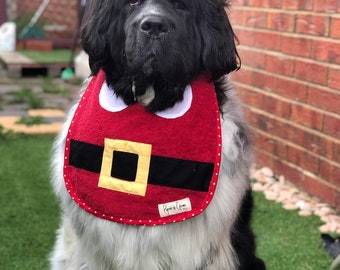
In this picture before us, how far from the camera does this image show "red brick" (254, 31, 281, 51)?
498 cm

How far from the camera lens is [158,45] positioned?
2334mm

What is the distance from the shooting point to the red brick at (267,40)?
16.3 feet

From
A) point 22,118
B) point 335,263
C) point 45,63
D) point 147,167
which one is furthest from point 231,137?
point 45,63

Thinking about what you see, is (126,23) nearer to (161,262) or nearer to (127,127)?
(127,127)

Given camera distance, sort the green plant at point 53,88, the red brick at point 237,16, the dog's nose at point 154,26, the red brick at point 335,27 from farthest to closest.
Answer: the green plant at point 53,88, the red brick at point 237,16, the red brick at point 335,27, the dog's nose at point 154,26

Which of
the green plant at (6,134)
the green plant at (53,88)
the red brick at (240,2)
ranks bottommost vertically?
the green plant at (53,88)

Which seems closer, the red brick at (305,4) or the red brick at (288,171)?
the red brick at (305,4)

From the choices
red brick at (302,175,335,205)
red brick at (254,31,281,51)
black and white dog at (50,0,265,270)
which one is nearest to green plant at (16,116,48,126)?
red brick at (254,31,281,51)

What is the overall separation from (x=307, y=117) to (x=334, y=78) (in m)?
0.44

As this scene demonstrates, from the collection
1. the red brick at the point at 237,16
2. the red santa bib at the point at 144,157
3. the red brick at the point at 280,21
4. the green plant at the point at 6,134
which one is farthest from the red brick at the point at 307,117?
the green plant at the point at 6,134

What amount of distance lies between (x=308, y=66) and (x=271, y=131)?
29.9 inches

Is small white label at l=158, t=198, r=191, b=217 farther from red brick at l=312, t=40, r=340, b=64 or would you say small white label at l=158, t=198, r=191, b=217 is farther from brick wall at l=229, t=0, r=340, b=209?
red brick at l=312, t=40, r=340, b=64

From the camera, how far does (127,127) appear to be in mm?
2631

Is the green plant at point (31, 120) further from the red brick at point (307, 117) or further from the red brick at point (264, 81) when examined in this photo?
the red brick at point (307, 117)
